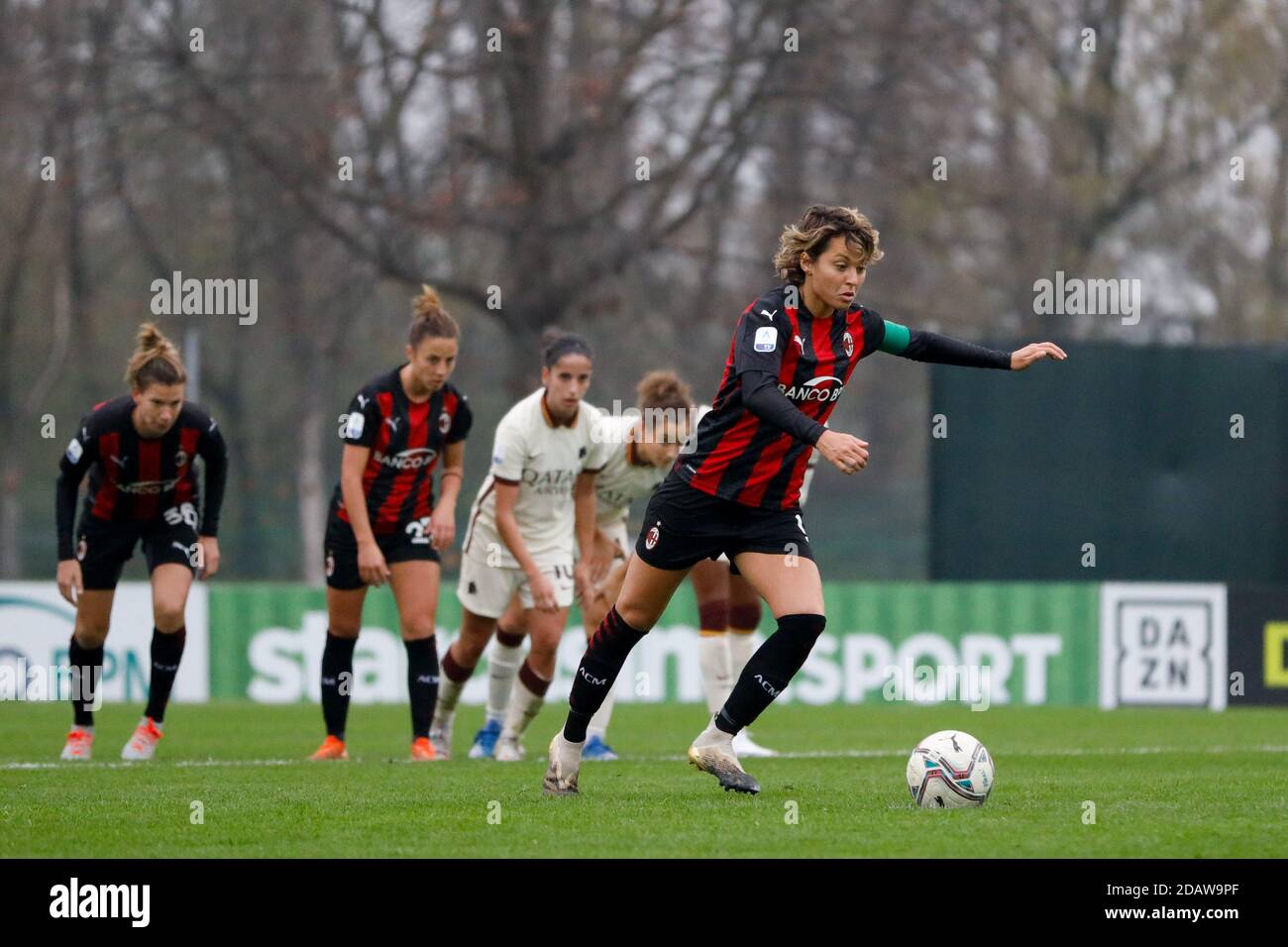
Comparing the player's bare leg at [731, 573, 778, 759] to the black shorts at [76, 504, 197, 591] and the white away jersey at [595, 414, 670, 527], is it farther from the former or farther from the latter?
the black shorts at [76, 504, 197, 591]

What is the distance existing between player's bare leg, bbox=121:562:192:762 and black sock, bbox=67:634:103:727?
0.93 ft

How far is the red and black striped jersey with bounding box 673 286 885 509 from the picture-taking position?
662 cm

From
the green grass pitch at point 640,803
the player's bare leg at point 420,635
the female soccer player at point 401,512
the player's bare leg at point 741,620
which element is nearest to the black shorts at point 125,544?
the female soccer player at point 401,512

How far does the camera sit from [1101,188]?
2419 cm

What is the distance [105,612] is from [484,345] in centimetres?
1558

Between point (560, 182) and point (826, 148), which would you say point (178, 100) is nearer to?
point (560, 182)

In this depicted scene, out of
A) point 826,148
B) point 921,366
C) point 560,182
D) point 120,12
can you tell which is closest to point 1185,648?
point 826,148

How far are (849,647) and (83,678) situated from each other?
24.9ft

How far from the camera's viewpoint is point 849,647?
15547mm

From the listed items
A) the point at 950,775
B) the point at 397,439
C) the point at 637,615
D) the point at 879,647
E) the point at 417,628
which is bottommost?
the point at 950,775

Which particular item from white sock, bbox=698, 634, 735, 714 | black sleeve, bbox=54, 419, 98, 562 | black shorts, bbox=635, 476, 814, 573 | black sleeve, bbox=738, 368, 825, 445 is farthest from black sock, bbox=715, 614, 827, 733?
black sleeve, bbox=54, 419, 98, 562

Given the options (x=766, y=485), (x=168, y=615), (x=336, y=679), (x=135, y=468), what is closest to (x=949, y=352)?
(x=766, y=485)

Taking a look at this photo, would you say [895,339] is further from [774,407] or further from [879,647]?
[879,647]

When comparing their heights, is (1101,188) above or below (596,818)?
above
